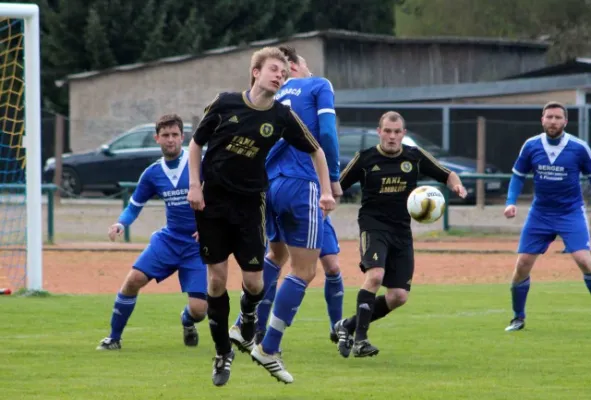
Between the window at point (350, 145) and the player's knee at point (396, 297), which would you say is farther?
the window at point (350, 145)

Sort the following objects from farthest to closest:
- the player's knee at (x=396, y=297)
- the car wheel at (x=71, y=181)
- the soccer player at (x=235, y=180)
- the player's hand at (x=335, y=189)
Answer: the car wheel at (x=71, y=181) → the player's knee at (x=396, y=297) → the player's hand at (x=335, y=189) → the soccer player at (x=235, y=180)

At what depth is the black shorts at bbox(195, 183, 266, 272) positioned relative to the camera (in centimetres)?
767

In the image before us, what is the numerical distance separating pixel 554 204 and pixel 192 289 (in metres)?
3.47

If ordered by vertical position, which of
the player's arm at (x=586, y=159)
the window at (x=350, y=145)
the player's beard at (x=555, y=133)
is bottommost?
the player's arm at (x=586, y=159)

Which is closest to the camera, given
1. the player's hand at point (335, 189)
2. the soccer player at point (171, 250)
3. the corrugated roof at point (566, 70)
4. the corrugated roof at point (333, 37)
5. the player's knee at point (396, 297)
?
the player's hand at point (335, 189)

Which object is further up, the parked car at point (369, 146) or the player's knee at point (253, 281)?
the parked car at point (369, 146)

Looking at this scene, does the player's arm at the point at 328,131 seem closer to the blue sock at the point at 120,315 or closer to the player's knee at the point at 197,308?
the player's knee at the point at 197,308

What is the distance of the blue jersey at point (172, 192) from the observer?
995 centimetres

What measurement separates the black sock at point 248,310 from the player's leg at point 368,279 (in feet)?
3.26

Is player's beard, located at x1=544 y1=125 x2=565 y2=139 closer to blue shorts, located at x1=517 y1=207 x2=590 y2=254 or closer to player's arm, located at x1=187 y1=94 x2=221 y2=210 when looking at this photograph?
blue shorts, located at x1=517 y1=207 x2=590 y2=254

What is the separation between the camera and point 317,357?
30.7ft

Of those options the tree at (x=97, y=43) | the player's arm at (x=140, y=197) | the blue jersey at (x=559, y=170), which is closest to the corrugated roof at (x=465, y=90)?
the tree at (x=97, y=43)

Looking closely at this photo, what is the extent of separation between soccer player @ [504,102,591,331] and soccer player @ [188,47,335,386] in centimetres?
397

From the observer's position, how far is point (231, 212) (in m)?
7.67
